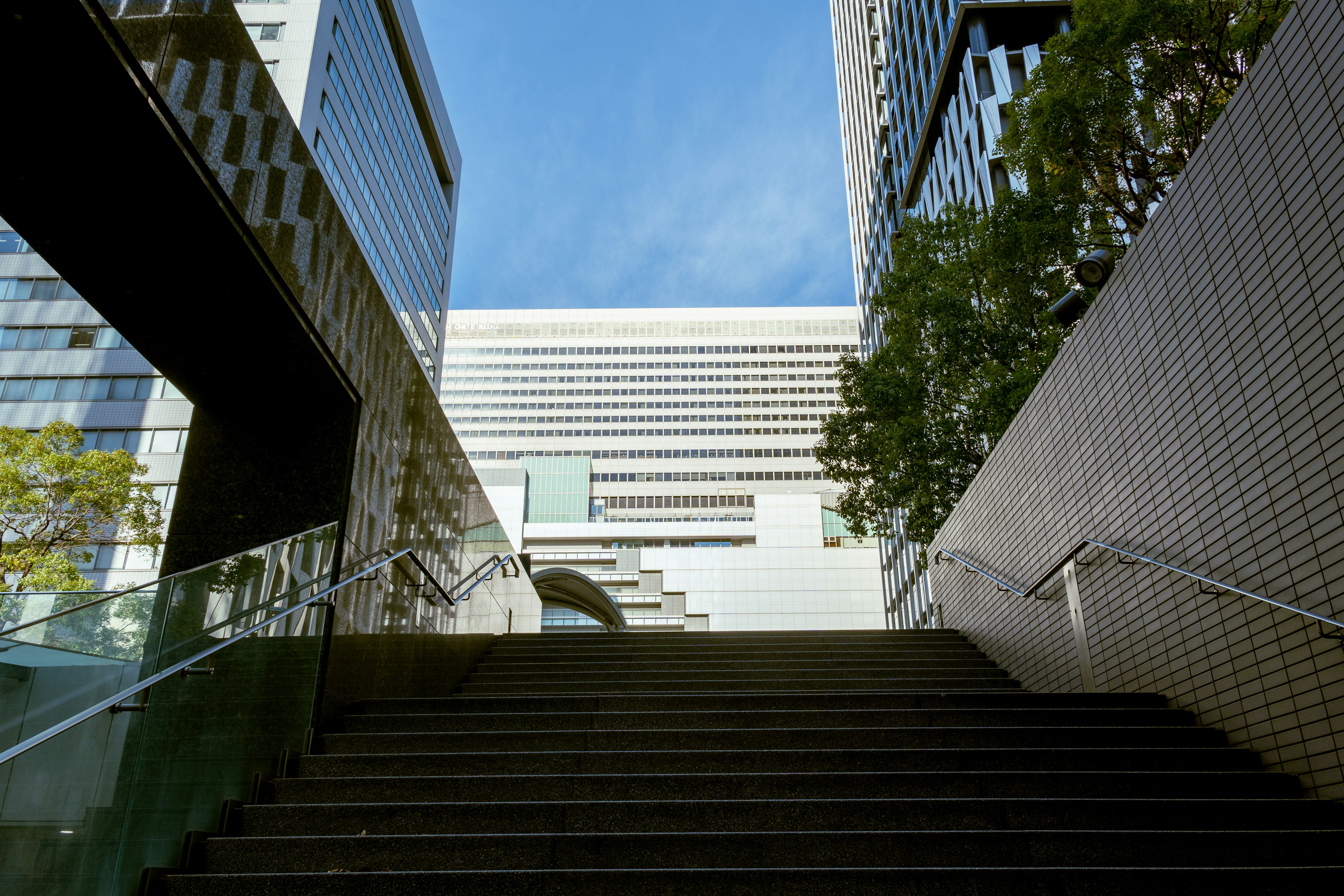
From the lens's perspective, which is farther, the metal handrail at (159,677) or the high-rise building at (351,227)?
the high-rise building at (351,227)

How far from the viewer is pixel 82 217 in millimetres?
4441

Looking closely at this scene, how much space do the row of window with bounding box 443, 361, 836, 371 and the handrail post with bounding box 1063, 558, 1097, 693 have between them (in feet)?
311

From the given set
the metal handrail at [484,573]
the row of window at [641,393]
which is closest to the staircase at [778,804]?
the metal handrail at [484,573]

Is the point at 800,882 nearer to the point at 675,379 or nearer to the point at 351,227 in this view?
the point at 351,227

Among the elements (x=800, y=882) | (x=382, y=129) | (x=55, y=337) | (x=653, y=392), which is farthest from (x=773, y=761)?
(x=653, y=392)

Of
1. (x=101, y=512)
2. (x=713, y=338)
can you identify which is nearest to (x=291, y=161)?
(x=101, y=512)

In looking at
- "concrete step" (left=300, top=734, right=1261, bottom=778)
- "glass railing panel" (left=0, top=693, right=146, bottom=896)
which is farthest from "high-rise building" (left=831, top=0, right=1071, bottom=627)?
"glass railing panel" (left=0, top=693, right=146, bottom=896)

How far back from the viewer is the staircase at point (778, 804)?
3.55 metres

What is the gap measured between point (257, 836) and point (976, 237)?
11848 mm

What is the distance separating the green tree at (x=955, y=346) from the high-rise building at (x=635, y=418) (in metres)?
60.4

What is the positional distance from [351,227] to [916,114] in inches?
833

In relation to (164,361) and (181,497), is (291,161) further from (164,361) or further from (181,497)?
(181,497)

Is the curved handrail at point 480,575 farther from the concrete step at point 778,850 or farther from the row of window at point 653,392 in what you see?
the row of window at point 653,392

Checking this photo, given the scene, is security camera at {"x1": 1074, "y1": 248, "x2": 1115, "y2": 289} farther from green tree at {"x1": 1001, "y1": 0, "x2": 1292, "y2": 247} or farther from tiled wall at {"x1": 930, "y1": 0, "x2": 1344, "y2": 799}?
green tree at {"x1": 1001, "y1": 0, "x2": 1292, "y2": 247}
